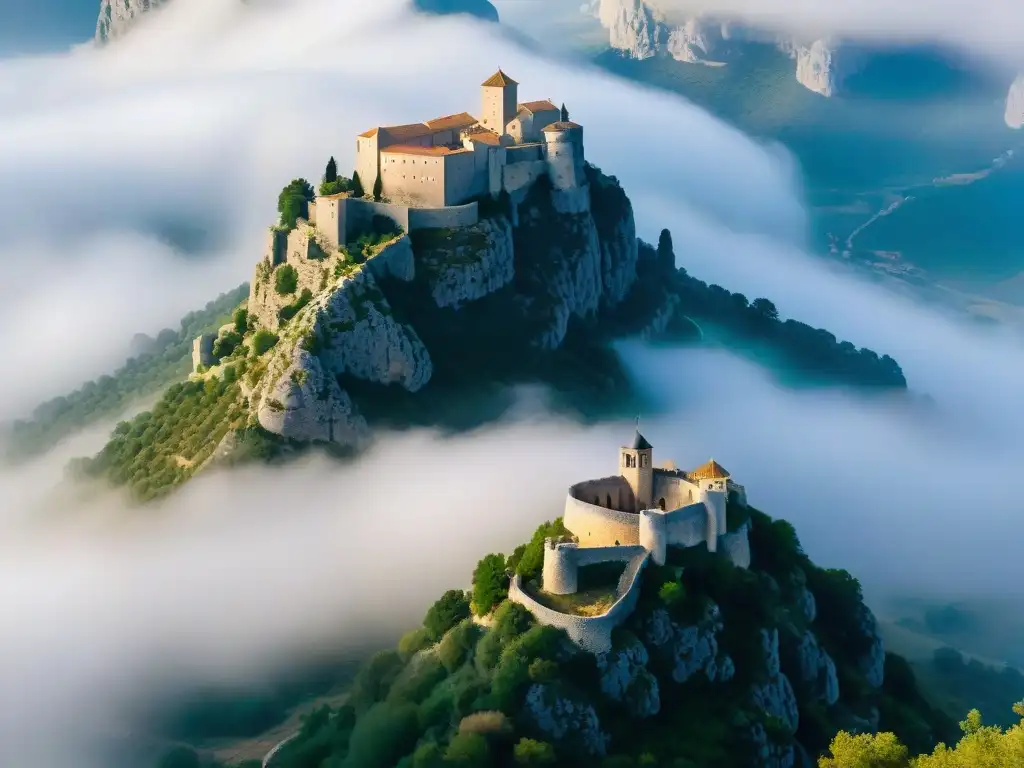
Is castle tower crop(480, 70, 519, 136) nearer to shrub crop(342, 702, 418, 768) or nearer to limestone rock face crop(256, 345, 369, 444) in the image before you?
limestone rock face crop(256, 345, 369, 444)

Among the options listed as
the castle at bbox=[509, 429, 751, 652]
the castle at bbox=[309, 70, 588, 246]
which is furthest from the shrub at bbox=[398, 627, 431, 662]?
the castle at bbox=[309, 70, 588, 246]

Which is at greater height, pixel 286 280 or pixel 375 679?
pixel 286 280

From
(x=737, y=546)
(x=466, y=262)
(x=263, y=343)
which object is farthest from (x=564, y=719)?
(x=466, y=262)

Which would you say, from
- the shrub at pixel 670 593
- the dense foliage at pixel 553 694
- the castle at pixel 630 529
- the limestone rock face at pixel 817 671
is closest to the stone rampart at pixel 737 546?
the castle at pixel 630 529

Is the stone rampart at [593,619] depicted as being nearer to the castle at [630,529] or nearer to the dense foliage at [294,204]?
the castle at [630,529]

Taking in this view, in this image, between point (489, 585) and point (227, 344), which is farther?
point (227, 344)

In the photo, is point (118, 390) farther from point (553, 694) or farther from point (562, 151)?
point (553, 694)

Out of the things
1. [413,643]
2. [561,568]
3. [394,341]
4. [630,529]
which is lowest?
[413,643]

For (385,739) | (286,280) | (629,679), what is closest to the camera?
(629,679)
